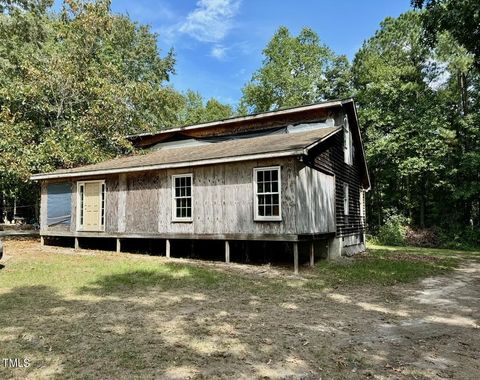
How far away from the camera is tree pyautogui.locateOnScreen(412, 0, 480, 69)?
1234cm

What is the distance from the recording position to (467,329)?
261 inches

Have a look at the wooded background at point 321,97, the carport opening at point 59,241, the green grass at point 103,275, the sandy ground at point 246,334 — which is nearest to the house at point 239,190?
the carport opening at point 59,241

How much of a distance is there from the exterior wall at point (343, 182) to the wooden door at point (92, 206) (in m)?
9.65

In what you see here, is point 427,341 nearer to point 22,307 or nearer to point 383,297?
point 383,297

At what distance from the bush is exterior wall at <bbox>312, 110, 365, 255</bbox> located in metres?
7.83

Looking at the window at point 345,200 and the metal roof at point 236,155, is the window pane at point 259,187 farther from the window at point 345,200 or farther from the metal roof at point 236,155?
the window at point 345,200

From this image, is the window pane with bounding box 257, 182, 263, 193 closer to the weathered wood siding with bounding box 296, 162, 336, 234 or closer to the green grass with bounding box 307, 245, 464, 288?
the weathered wood siding with bounding box 296, 162, 336, 234

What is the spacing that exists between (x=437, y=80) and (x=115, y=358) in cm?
3649

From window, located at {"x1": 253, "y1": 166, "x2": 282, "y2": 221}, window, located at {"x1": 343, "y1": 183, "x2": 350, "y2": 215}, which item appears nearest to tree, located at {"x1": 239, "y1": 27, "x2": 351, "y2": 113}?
window, located at {"x1": 343, "y1": 183, "x2": 350, "y2": 215}

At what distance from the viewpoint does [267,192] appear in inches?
500

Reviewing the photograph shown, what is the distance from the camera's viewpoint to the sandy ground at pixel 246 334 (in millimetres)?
4672

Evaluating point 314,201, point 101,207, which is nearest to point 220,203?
point 314,201

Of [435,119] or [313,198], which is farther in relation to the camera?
[435,119]

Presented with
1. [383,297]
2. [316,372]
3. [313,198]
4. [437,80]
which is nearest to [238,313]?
[316,372]
